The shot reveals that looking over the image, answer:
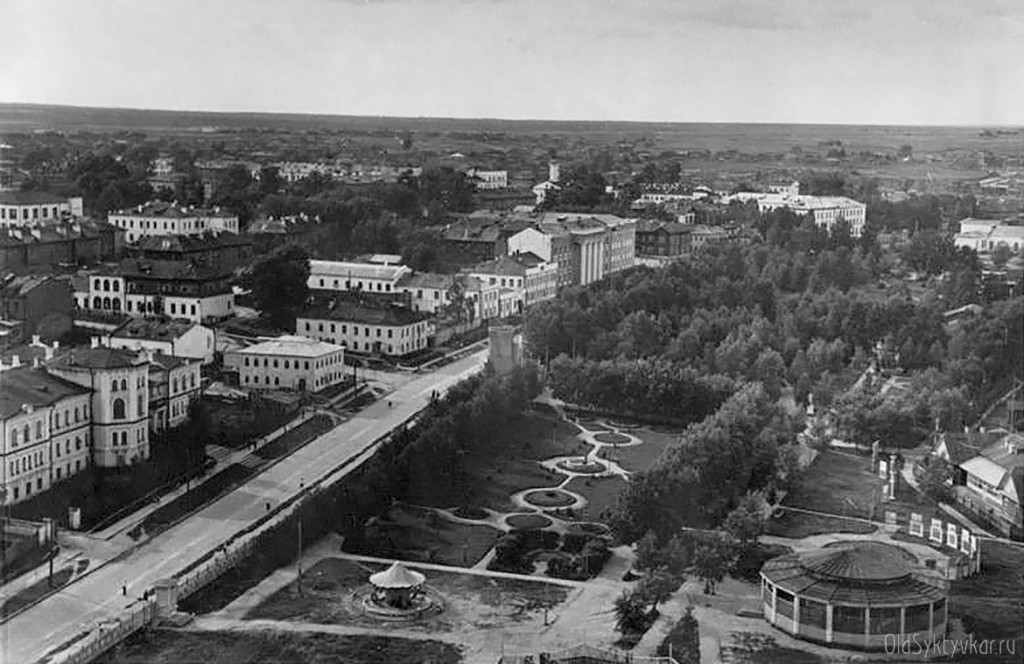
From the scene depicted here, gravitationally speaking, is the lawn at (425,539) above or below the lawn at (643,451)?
below

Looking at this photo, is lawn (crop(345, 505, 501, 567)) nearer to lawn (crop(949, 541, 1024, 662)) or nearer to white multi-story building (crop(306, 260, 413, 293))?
lawn (crop(949, 541, 1024, 662))

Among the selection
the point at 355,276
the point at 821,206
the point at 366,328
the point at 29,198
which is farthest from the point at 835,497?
the point at 29,198

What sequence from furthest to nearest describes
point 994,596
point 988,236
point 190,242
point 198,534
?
point 190,242 < point 988,236 < point 198,534 < point 994,596

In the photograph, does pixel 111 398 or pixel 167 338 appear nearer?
pixel 111 398

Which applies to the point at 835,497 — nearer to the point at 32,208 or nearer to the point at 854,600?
the point at 854,600

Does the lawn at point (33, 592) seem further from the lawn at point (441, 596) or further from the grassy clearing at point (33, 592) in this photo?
the lawn at point (441, 596)

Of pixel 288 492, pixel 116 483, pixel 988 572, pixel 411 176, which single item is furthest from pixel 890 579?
pixel 411 176

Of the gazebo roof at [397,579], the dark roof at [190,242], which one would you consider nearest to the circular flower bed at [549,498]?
the gazebo roof at [397,579]

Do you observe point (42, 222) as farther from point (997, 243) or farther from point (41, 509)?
point (997, 243)
